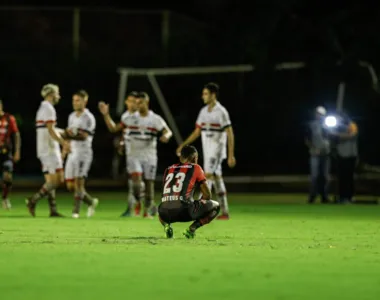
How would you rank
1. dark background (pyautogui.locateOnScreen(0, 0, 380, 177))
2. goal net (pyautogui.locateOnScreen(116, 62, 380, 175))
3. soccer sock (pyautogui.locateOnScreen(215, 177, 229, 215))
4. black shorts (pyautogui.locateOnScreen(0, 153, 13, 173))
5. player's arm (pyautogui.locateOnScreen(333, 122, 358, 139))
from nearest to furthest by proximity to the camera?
soccer sock (pyautogui.locateOnScreen(215, 177, 229, 215)), black shorts (pyautogui.locateOnScreen(0, 153, 13, 173)), player's arm (pyautogui.locateOnScreen(333, 122, 358, 139)), goal net (pyautogui.locateOnScreen(116, 62, 380, 175)), dark background (pyautogui.locateOnScreen(0, 0, 380, 177))

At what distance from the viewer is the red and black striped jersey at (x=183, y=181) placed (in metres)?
15.4

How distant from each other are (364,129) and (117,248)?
23.3 meters

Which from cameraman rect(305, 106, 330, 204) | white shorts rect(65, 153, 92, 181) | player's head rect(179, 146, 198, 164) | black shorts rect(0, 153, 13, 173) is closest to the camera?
player's head rect(179, 146, 198, 164)

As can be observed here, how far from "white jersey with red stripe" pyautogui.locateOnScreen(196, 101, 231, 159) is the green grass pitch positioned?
1.35m

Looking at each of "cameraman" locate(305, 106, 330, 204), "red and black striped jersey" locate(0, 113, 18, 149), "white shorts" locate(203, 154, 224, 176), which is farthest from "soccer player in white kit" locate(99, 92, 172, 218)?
"cameraman" locate(305, 106, 330, 204)

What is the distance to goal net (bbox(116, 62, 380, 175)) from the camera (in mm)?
A: 39156

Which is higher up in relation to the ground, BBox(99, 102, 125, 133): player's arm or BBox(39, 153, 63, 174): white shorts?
BBox(99, 102, 125, 133): player's arm

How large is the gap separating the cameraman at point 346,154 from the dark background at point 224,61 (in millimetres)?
9387

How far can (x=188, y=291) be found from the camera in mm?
10172

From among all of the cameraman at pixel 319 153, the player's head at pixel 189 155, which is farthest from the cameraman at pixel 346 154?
the player's head at pixel 189 155

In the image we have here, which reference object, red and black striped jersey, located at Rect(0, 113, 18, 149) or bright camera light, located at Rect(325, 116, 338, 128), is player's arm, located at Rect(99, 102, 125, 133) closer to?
red and black striped jersey, located at Rect(0, 113, 18, 149)

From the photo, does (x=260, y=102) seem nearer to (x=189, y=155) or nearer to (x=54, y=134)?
(x=54, y=134)

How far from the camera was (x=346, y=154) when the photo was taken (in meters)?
27.9

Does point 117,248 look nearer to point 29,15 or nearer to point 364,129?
point 364,129
